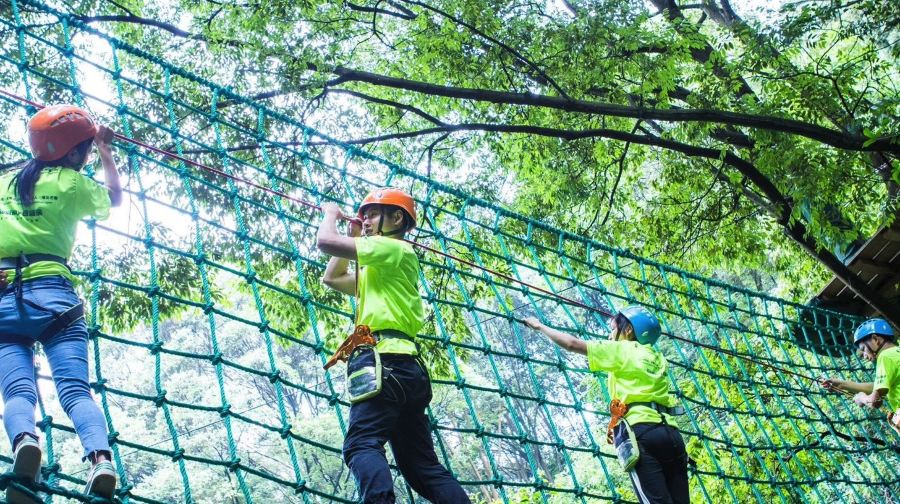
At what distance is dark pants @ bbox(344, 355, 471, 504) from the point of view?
5.80ft

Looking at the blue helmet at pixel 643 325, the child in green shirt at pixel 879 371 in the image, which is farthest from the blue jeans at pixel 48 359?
the child in green shirt at pixel 879 371

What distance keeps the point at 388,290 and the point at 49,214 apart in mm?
741

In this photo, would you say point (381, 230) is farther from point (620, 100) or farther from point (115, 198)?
point (620, 100)

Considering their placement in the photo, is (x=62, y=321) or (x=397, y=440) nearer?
(x=62, y=321)

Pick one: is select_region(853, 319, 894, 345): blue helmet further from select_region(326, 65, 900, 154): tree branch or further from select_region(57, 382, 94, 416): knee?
select_region(57, 382, 94, 416): knee

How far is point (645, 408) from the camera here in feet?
8.63

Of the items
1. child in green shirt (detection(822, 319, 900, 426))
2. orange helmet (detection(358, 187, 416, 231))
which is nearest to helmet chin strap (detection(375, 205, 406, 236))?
orange helmet (detection(358, 187, 416, 231))

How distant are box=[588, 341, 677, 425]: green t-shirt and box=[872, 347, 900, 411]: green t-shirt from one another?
1520 mm

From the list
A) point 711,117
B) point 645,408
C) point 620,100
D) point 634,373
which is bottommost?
point 645,408

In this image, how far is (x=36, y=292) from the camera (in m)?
1.78

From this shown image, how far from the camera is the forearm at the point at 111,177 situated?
1995 mm

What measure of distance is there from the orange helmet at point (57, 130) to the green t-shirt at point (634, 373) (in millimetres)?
1522

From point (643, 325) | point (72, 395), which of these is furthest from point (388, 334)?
point (643, 325)

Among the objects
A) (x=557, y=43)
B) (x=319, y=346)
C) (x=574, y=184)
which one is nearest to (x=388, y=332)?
(x=319, y=346)
